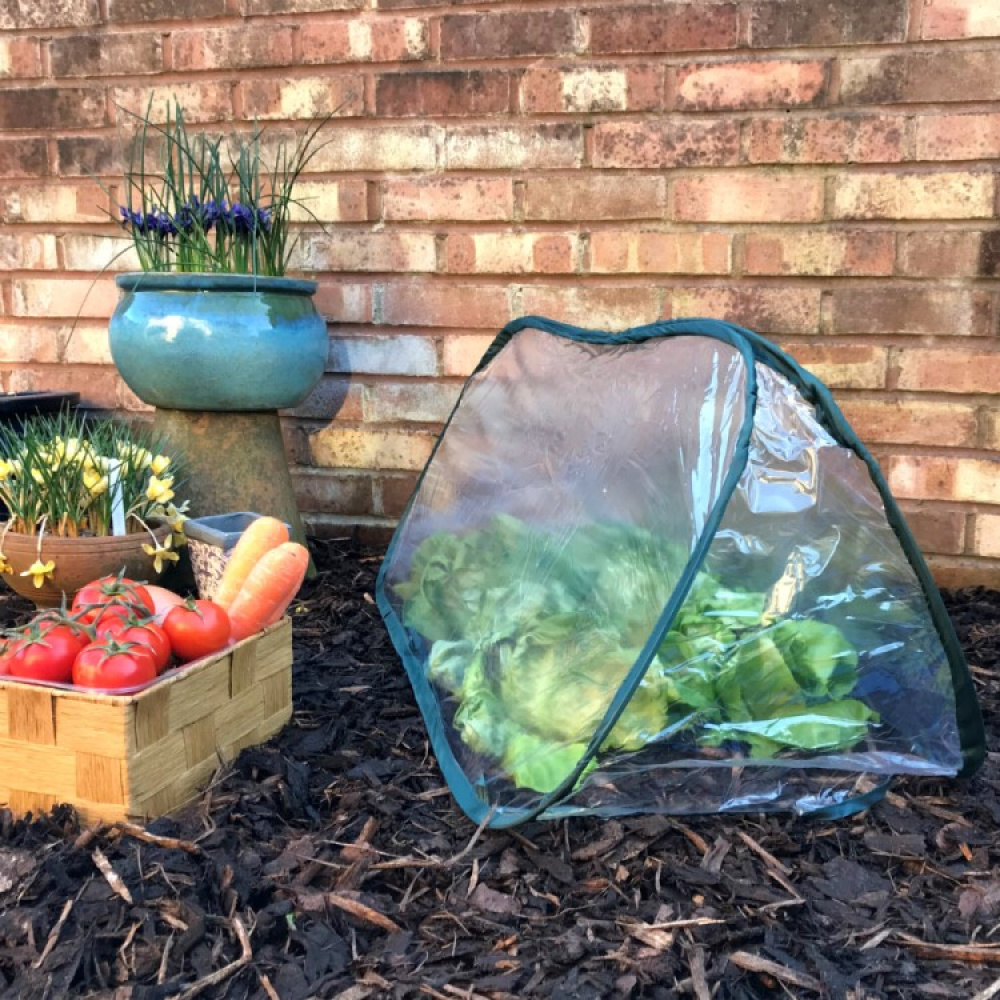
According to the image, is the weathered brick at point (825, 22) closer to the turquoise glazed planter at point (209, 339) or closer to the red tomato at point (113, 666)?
the turquoise glazed planter at point (209, 339)

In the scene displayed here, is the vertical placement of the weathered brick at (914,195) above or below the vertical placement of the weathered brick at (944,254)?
above

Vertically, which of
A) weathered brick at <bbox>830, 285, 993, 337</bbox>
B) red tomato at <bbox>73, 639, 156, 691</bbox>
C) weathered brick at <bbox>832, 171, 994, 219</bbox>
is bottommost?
red tomato at <bbox>73, 639, 156, 691</bbox>

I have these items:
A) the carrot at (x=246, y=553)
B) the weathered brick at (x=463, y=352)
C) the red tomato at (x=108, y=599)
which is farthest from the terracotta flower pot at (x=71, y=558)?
the weathered brick at (x=463, y=352)

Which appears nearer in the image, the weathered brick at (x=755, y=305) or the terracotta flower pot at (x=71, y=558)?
the terracotta flower pot at (x=71, y=558)

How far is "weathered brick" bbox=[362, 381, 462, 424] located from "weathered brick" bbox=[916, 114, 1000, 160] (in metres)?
1.44

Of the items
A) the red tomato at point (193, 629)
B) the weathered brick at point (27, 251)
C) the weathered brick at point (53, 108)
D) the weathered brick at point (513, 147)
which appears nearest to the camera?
the red tomato at point (193, 629)

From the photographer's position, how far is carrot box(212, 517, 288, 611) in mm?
2061

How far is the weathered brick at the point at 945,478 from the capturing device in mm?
2850

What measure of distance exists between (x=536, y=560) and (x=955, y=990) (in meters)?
1.12

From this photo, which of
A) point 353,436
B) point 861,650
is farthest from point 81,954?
point 353,436

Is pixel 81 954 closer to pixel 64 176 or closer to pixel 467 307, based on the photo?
pixel 467 307

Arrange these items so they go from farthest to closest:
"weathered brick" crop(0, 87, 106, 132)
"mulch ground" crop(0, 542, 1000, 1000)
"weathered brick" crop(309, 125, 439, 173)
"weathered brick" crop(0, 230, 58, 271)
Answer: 1. "weathered brick" crop(0, 230, 58, 271)
2. "weathered brick" crop(0, 87, 106, 132)
3. "weathered brick" crop(309, 125, 439, 173)
4. "mulch ground" crop(0, 542, 1000, 1000)

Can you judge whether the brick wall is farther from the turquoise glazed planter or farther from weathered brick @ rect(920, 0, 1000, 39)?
the turquoise glazed planter

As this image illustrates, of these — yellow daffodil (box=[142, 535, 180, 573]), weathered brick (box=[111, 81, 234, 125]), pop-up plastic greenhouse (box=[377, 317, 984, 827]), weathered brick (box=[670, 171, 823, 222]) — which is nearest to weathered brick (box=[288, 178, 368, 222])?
weathered brick (box=[111, 81, 234, 125])
